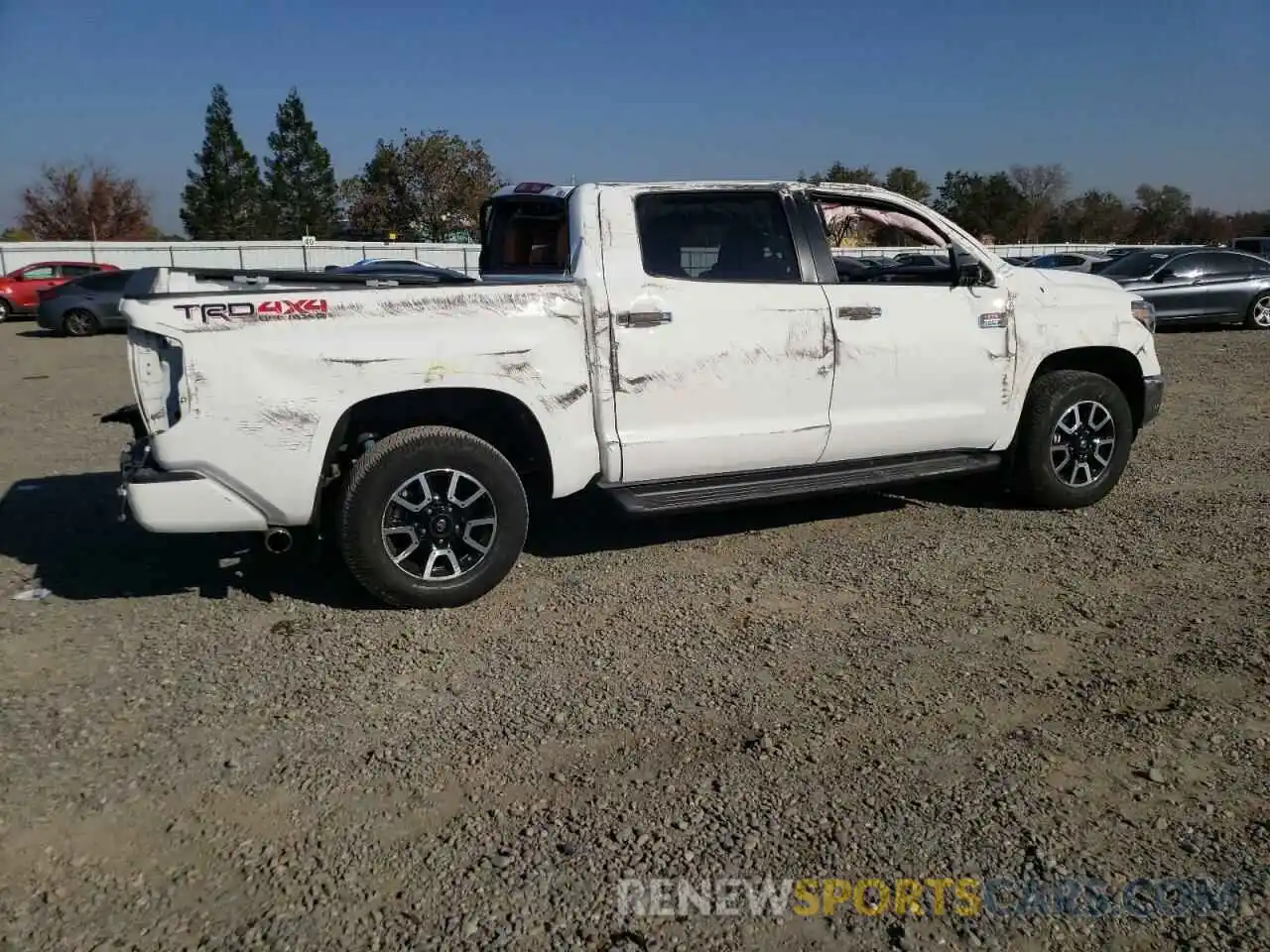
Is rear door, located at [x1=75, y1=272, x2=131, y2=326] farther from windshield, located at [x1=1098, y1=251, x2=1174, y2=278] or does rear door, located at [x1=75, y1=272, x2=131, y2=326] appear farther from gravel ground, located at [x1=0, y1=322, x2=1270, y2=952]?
windshield, located at [x1=1098, y1=251, x2=1174, y2=278]

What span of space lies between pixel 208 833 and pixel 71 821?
0.43 meters

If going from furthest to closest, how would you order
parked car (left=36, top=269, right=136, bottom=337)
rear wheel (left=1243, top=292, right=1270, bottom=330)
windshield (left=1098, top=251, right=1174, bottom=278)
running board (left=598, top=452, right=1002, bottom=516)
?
parked car (left=36, top=269, right=136, bottom=337) → rear wheel (left=1243, top=292, right=1270, bottom=330) → windshield (left=1098, top=251, right=1174, bottom=278) → running board (left=598, top=452, right=1002, bottom=516)

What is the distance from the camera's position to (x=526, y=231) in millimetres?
5992

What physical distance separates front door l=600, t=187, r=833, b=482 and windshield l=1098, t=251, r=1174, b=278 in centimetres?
1416

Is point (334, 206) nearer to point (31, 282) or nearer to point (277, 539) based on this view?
point (31, 282)

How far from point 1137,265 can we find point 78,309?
807 inches

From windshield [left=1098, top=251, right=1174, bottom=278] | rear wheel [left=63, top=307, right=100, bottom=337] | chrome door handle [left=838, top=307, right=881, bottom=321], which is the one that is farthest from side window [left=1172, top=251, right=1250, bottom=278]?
rear wheel [left=63, top=307, right=100, bottom=337]

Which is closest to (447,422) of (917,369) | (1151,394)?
(917,369)

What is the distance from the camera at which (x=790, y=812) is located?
3014mm

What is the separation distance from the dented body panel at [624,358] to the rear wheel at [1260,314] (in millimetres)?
13857

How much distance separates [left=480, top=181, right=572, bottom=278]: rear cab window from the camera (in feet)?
17.7

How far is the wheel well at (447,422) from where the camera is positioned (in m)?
4.48

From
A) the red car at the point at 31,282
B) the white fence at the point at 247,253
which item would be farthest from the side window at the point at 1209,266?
the red car at the point at 31,282

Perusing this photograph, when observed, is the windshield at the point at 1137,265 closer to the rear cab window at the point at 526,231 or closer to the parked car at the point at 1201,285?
the parked car at the point at 1201,285
